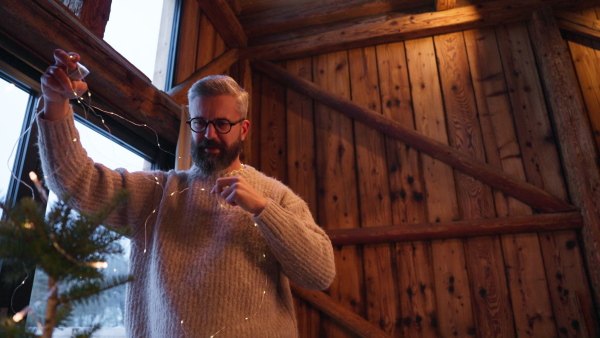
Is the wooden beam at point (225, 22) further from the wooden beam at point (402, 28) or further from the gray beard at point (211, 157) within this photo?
the gray beard at point (211, 157)

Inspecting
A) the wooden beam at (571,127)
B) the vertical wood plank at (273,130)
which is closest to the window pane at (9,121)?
the vertical wood plank at (273,130)

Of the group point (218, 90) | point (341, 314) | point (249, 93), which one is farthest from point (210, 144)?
point (249, 93)

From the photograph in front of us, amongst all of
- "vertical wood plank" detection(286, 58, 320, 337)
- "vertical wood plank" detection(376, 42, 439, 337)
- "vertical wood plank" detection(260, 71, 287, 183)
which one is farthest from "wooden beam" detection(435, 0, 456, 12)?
"vertical wood plank" detection(260, 71, 287, 183)

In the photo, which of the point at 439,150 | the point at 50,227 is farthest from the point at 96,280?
the point at 439,150

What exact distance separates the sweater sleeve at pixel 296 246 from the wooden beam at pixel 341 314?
1.33m

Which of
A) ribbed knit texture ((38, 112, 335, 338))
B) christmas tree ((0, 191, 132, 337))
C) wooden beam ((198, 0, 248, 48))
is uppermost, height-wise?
wooden beam ((198, 0, 248, 48))

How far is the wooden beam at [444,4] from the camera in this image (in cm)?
271

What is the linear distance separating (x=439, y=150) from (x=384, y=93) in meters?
0.53

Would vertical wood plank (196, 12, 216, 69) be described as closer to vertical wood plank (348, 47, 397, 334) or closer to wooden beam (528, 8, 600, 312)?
vertical wood plank (348, 47, 397, 334)

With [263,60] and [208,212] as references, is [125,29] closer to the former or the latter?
[263,60]

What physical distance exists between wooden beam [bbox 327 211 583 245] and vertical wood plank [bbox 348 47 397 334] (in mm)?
76

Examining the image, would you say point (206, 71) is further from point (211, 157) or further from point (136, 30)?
point (211, 157)

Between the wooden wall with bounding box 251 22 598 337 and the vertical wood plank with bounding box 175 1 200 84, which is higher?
the vertical wood plank with bounding box 175 1 200 84

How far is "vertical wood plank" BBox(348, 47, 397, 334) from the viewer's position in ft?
7.88
